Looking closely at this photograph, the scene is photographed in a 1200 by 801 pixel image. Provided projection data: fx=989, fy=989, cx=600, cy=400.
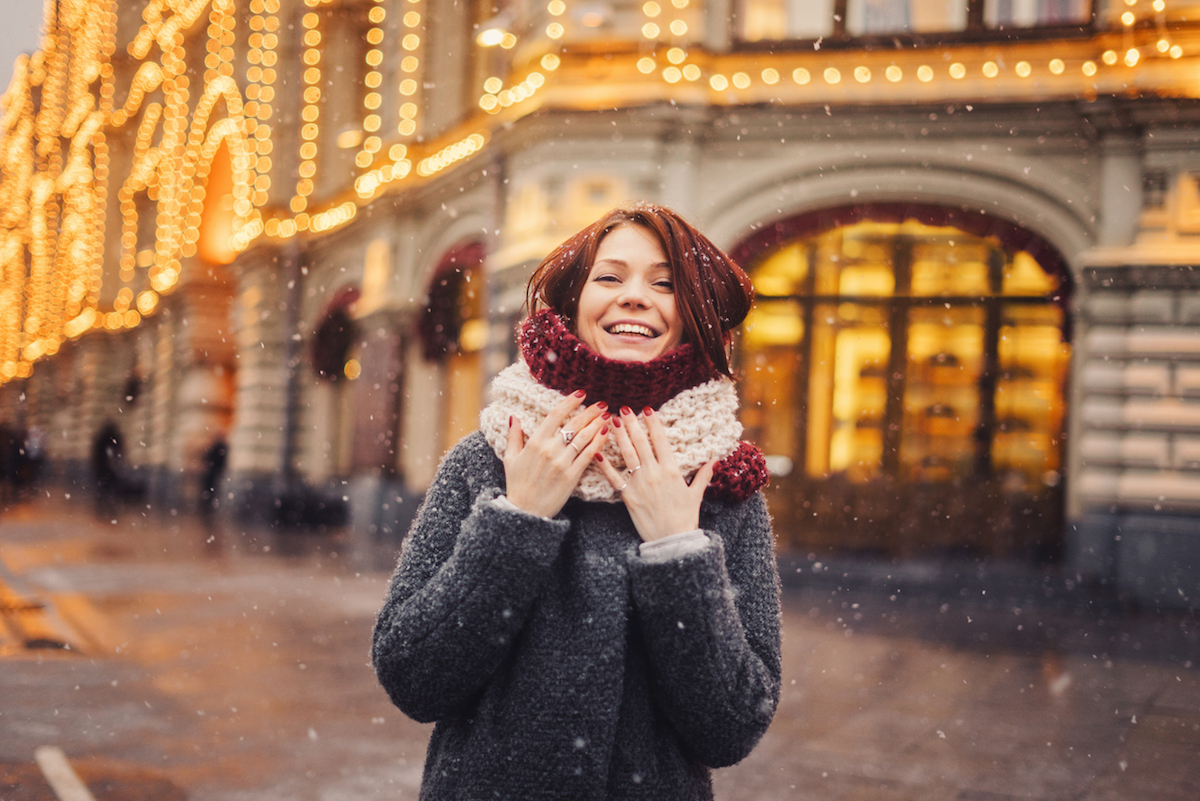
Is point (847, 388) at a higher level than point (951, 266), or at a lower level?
lower

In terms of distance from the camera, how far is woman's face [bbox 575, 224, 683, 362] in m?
1.78

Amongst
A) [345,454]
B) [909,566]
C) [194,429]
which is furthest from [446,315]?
[194,429]

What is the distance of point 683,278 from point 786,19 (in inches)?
471

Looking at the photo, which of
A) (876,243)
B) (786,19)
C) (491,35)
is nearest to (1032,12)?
(786,19)

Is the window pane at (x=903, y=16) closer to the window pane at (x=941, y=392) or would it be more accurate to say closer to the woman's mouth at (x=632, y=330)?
the window pane at (x=941, y=392)

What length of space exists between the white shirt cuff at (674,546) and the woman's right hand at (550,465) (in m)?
0.16

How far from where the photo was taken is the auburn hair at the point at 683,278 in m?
1.79

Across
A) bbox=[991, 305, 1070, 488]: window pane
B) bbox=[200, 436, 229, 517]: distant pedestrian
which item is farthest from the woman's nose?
bbox=[200, 436, 229, 517]: distant pedestrian

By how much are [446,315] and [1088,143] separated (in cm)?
1003

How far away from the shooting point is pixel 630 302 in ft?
5.83

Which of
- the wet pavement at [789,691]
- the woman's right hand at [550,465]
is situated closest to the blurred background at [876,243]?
the wet pavement at [789,691]

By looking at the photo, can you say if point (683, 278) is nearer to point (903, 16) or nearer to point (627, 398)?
point (627, 398)

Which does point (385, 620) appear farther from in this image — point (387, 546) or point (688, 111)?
point (387, 546)

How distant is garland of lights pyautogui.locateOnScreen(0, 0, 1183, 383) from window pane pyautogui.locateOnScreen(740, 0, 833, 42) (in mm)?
582
